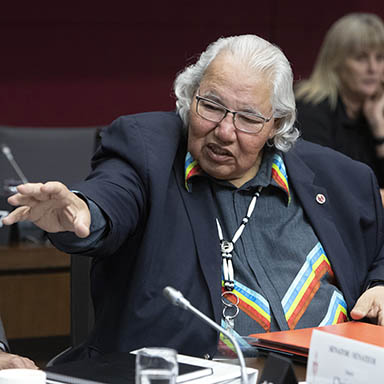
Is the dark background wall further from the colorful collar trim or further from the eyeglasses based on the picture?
the eyeglasses

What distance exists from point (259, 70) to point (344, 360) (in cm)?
97

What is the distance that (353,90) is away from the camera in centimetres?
397

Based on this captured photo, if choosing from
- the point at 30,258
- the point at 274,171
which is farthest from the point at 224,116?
the point at 30,258

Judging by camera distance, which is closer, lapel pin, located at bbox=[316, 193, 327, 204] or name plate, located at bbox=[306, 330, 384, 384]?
name plate, located at bbox=[306, 330, 384, 384]

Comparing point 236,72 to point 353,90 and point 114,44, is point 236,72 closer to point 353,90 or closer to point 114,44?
point 353,90

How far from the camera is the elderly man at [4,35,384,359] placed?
1.88 metres

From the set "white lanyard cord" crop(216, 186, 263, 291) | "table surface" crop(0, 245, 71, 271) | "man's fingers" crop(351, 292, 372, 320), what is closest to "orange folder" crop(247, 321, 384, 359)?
"man's fingers" crop(351, 292, 372, 320)

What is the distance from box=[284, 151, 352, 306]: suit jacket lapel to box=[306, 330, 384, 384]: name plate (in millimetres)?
817

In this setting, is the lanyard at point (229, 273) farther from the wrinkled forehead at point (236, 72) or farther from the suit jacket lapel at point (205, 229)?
the wrinkled forehead at point (236, 72)

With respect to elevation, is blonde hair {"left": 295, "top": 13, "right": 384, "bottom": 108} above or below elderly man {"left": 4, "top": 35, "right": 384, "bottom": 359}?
above

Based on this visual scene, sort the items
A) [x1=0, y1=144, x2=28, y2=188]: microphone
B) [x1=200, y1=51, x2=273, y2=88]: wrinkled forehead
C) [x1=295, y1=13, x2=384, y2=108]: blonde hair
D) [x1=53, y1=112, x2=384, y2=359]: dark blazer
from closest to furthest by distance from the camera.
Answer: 1. [x1=53, y1=112, x2=384, y2=359]: dark blazer
2. [x1=200, y1=51, x2=273, y2=88]: wrinkled forehead
3. [x1=0, y1=144, x2=28, y2=188]: microphone
4. [x1=295, y1=13, x2=384, y2=108]: blonde hair

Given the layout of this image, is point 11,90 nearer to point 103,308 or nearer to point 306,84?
point 306,84

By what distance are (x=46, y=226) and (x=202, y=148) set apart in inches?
22.5

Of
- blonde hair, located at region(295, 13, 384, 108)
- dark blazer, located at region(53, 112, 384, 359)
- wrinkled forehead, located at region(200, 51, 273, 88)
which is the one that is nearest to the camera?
dark blazer, located at region(53, 112, 384, 359)
